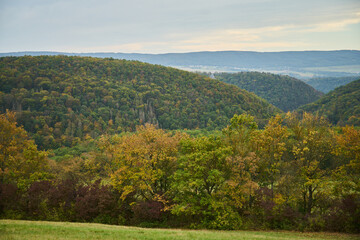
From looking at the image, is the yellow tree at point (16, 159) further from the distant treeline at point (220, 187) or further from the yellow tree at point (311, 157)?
the yellow tree at point (311, 157)

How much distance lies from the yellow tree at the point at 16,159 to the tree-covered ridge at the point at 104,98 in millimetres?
65472

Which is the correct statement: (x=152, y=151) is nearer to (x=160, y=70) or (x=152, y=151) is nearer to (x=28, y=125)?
(x=28, y=125)

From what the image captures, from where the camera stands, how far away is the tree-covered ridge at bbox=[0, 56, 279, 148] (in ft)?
379

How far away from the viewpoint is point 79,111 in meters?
129

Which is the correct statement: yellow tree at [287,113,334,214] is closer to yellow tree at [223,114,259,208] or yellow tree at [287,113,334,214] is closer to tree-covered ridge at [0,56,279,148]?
yellow tree at [223,114,259,208]

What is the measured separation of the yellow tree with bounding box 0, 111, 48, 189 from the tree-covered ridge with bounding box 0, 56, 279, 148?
65.5 m

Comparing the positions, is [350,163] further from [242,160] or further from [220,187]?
[220,187]

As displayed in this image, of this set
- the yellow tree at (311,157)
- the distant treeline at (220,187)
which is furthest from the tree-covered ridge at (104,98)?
the yellow tree at (311,157)

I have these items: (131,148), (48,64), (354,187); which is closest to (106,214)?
(131,148)

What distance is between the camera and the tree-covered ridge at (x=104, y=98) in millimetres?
115625

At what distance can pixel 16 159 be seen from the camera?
117 ft

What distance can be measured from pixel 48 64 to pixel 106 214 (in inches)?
5970

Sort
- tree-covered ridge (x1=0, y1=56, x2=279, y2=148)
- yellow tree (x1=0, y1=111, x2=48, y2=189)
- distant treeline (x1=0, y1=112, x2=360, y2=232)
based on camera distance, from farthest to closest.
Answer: tree-covered ridge (x1=0, y1=56, x2=279, y2=148)
yellow tree (x1=0, y1=111, x2=48, y2=189)
distant treeline (x1=0, y1=112, x2=360, y2=232)

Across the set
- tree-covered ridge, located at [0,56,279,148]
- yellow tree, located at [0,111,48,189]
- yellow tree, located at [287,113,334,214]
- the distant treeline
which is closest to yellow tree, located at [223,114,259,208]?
the distant treeline
